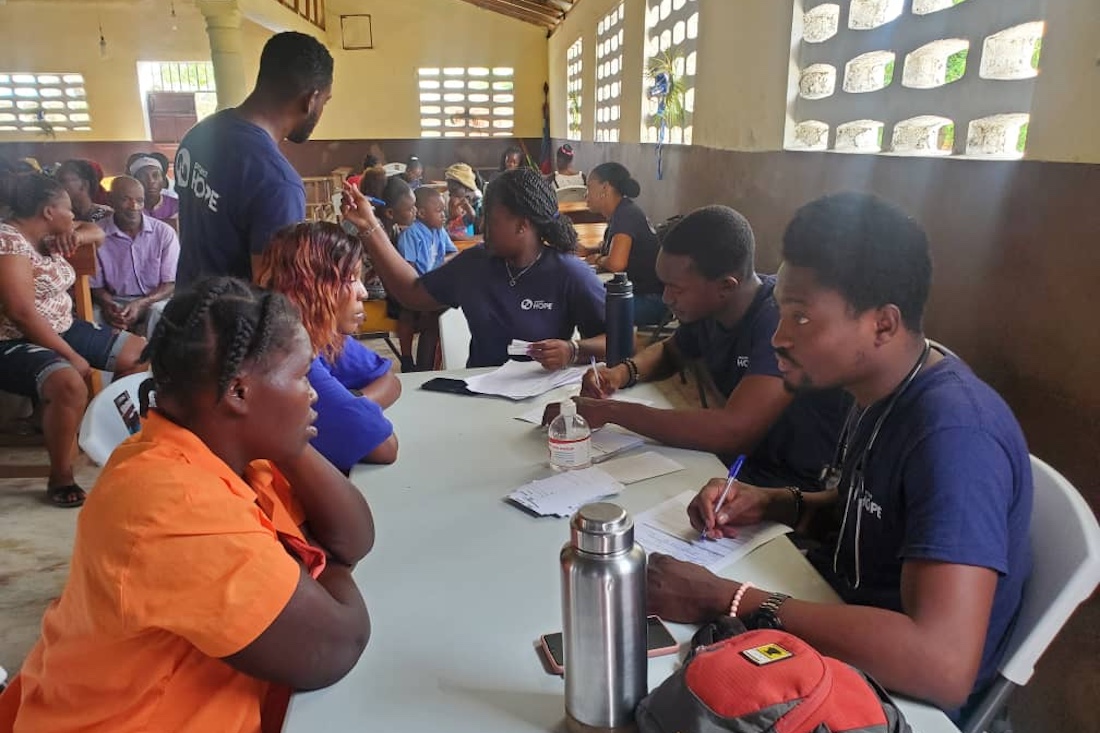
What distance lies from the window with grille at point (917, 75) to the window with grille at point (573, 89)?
6.87 meters

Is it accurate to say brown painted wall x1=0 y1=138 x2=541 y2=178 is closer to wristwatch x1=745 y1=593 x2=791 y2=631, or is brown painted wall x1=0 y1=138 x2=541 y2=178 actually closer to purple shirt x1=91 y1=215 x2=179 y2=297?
purple shirt x1=91 y1=215 x2=179 y2=297

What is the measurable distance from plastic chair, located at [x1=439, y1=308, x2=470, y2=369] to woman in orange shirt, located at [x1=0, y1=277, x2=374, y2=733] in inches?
69.0

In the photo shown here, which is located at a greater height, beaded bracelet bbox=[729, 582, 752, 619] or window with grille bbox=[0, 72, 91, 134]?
window with grille bbox=[0, 72, 91, 134]

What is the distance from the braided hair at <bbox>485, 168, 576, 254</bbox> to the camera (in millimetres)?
2438

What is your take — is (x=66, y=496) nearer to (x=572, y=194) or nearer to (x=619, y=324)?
(x=619, y=324)

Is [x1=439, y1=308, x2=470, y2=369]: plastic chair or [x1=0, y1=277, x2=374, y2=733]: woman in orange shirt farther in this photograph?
[x1=439, y1=308, x2=470, y2=369]: plastic chair

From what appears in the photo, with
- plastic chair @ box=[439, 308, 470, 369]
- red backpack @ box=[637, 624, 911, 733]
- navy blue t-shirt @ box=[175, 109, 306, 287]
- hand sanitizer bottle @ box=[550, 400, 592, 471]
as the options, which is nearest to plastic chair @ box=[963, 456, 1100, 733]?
red backpack @ box=[637, 624, 911, 733]

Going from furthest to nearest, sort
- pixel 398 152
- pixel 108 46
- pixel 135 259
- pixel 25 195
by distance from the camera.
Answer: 1. pixel 398 152
2. pixel 108 46
3. pixel 135 259
4. pixel 25 195

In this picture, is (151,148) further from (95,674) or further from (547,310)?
(95,674)

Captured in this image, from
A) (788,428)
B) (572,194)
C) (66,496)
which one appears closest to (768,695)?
(788,428)

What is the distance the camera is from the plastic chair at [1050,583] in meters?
1.03

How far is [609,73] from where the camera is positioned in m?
7.84

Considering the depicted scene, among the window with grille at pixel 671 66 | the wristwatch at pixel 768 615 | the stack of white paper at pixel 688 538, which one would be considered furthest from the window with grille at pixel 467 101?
the wristwatch at pixel 768 615

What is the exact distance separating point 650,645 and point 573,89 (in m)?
10.4
